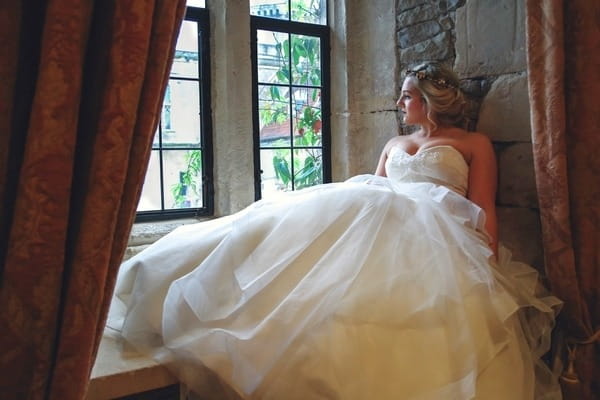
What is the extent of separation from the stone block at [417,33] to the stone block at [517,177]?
0.67 meters

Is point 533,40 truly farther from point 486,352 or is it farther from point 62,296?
point 62,296

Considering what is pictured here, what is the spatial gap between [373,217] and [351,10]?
163 cm

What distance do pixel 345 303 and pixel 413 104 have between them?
3.89 feet

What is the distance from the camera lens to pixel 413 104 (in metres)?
2.12

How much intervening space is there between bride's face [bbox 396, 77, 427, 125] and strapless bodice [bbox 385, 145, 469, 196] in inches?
6.7

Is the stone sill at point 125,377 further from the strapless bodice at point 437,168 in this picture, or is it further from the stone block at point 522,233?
the stone block at point 522,233

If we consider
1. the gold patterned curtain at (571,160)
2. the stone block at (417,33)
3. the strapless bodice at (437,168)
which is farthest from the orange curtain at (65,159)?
the stone block at (417,33)

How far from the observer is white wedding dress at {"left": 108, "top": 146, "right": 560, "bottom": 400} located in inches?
44.8

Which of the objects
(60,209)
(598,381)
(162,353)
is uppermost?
(60,209)

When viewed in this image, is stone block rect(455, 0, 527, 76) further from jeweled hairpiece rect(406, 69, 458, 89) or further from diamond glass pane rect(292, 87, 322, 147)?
diamond glass pane rect(292, 87, 322, 147)

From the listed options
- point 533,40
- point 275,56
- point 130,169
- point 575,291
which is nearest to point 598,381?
point 575,291

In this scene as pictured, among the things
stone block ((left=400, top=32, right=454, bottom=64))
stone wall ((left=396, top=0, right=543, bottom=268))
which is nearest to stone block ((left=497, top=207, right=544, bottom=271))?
stone wall ((left=396, top=0, right=543, bottom=268))

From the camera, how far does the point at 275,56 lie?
2.65m

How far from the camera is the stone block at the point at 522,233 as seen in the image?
190 centimetres
